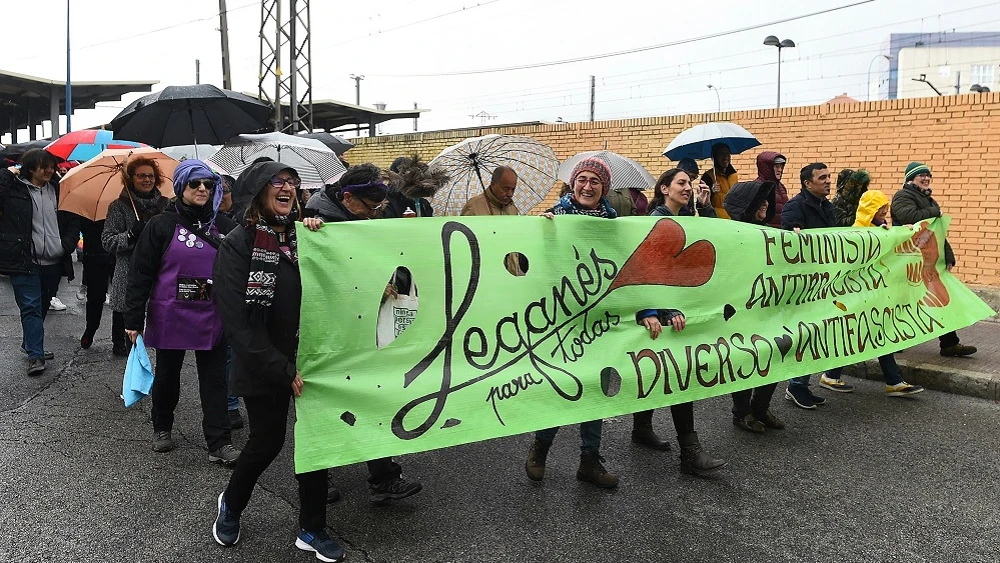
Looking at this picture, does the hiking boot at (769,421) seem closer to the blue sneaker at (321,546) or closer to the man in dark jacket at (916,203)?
the man in dark jacket at (916,203)

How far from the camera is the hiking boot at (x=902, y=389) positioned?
20.0 feet

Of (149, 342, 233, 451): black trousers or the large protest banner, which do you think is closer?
the large protest banner

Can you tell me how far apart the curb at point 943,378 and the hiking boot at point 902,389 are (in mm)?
354

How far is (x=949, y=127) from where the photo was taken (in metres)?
9.75

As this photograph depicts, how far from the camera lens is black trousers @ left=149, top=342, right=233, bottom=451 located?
15.1ft

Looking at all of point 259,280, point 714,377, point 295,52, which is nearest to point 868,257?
point 714,377

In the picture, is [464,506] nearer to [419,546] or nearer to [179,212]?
[419,546]

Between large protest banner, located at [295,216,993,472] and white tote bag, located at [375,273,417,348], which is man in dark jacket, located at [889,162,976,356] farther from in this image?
white tote bag, located at [375,273,417,348]

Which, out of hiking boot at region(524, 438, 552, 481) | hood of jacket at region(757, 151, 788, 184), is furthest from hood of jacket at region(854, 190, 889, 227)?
hiking boot at region(524, 438, 552, 481)

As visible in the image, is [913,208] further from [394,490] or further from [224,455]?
[224,455]

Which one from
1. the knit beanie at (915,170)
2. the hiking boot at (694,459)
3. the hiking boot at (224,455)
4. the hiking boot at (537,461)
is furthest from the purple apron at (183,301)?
the knit beanie at (915,170)

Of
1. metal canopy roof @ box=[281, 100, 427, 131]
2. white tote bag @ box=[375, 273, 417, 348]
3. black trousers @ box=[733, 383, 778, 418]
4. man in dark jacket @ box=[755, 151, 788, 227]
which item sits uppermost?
metal canopy roof @ box=[281, 100, 427, 131]

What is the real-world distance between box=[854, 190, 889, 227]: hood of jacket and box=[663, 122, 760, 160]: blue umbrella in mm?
1839

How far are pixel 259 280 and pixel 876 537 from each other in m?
2.97
